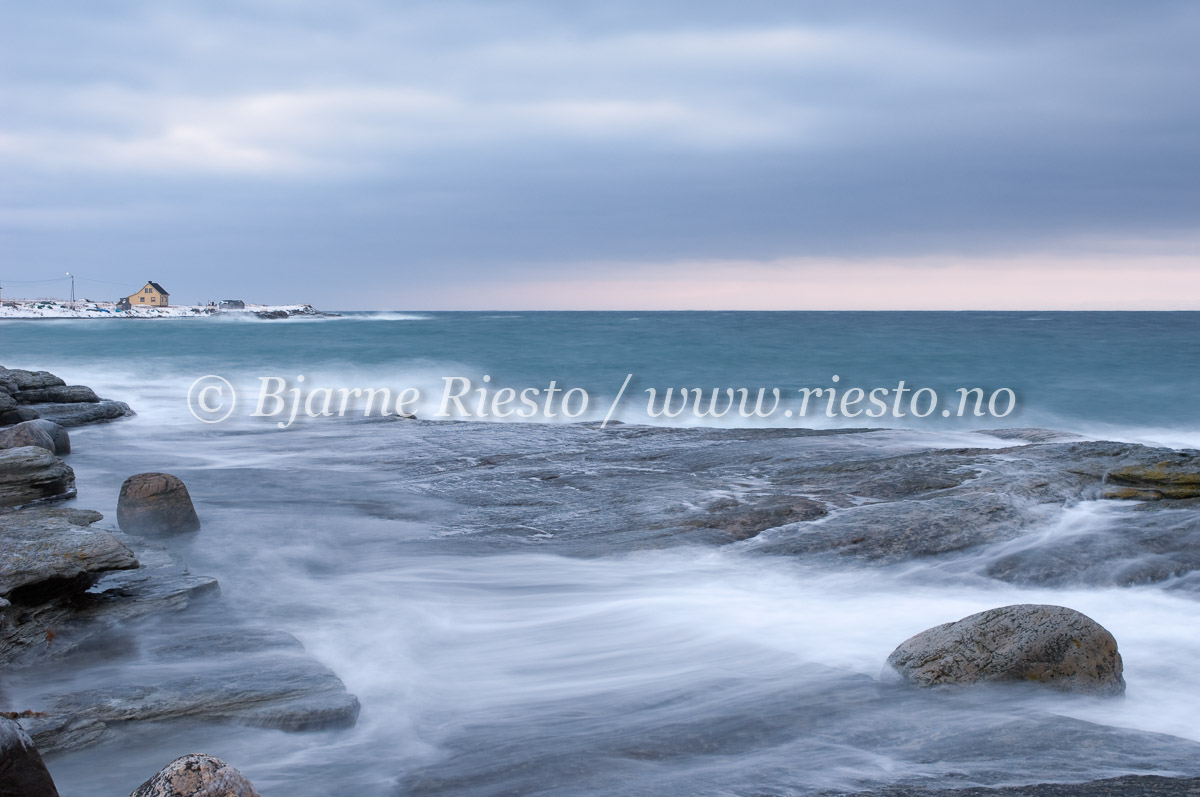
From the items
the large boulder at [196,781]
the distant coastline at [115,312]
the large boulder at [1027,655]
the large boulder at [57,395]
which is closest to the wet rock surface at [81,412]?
the large boulder at [57,395]

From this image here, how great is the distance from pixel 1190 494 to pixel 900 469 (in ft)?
8.61

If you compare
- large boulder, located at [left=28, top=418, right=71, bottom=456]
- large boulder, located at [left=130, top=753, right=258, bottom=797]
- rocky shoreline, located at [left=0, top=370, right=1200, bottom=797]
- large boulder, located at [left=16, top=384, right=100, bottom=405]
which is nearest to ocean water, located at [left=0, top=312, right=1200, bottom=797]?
rocky shoreline, located at [left=0, top=370, right=1200, bottom=797]

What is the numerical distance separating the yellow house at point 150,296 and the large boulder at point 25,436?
136395 millimetres

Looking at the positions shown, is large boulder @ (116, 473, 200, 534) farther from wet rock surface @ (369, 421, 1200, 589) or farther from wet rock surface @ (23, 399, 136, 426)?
wet rock surface @ (23, 399, 136, 426)

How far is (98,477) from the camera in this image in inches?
422

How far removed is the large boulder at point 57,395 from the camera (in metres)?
15.8

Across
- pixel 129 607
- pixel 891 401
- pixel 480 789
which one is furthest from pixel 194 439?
pixel 891 401

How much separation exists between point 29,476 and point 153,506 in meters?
1.59

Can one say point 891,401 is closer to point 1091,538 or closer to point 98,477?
point 1091,538

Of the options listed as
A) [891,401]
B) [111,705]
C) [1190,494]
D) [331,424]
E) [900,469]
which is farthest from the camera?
[891,401]

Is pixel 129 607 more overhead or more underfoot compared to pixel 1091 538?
more underfoot

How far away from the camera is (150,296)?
134m

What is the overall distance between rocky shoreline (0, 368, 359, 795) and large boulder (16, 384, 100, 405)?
10.4 meters

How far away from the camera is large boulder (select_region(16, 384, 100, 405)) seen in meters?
15.8
